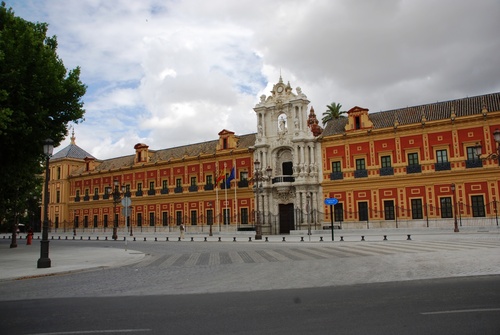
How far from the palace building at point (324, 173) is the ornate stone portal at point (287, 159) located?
0.33 ft

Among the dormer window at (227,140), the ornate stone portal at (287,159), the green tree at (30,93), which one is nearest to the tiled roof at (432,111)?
the ornate stone portal at (287,159)

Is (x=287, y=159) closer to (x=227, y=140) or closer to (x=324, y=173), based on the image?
(x=324, y=173)

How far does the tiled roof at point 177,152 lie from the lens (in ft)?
154

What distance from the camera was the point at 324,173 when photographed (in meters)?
39.9

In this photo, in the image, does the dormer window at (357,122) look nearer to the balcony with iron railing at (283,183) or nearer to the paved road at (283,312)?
the balcony with iron railing at (283,183)

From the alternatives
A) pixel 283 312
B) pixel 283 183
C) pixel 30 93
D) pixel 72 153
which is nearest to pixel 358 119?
pixel 283 183

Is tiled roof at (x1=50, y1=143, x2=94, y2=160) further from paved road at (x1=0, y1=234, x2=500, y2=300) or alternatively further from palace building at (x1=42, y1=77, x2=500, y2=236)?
paved road at (x1=0, y1=234, x2=500, y2=300)

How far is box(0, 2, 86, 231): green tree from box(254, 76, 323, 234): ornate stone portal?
2210 cm

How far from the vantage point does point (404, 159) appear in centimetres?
3625

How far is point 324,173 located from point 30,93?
90.2 ft

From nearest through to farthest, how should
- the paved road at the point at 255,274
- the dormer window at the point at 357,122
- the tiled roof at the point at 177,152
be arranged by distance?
the paved road at the point at 255,274
the dormer window at the point at 357,122
the tiled roof at the point at 177,152

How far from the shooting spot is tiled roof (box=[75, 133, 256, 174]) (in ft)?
154

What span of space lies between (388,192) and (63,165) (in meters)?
47.0

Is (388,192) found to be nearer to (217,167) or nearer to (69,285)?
(217,167)
